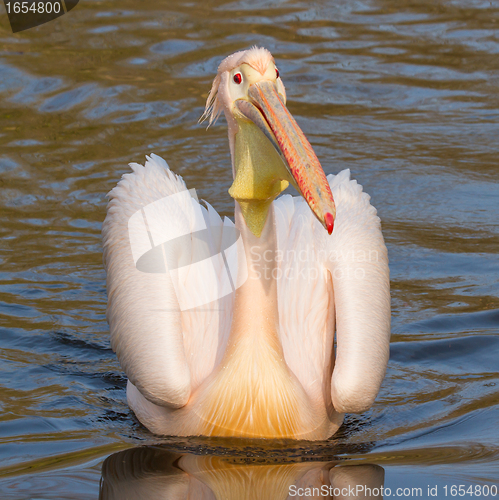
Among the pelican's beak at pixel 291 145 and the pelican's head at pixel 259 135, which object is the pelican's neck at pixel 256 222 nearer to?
the pelican's head at pixel 259 135

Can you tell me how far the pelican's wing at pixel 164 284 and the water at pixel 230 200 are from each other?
36 cm

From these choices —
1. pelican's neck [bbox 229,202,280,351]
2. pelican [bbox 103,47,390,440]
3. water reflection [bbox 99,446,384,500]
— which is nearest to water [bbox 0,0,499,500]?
water reflection [bbox 99,446,384,500]

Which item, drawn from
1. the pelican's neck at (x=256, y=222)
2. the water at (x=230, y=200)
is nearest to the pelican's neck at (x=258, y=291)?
the pelican's neck at (x=256, y=222)

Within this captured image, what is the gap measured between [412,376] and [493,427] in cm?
73

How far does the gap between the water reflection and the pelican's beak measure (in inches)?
40.5

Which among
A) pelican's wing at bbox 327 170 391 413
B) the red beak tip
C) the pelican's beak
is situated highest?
the pelican's beak

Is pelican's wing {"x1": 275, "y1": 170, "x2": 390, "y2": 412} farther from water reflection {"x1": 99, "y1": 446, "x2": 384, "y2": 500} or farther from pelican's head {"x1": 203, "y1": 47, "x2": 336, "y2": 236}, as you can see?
pelican's head {"x1": 203, "y1": 47, "x2": 336, "y2": 236}

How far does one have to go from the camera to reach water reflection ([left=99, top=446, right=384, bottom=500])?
10.1 ft

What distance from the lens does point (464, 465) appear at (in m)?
3.18

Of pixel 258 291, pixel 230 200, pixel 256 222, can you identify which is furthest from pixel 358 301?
pixel 230 200

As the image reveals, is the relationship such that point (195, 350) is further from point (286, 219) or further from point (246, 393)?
point (286, 219)

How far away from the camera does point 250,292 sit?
3359mm

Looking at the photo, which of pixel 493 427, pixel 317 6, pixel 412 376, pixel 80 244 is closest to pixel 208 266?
pixel 412 376

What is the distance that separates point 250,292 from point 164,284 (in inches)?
17.9
